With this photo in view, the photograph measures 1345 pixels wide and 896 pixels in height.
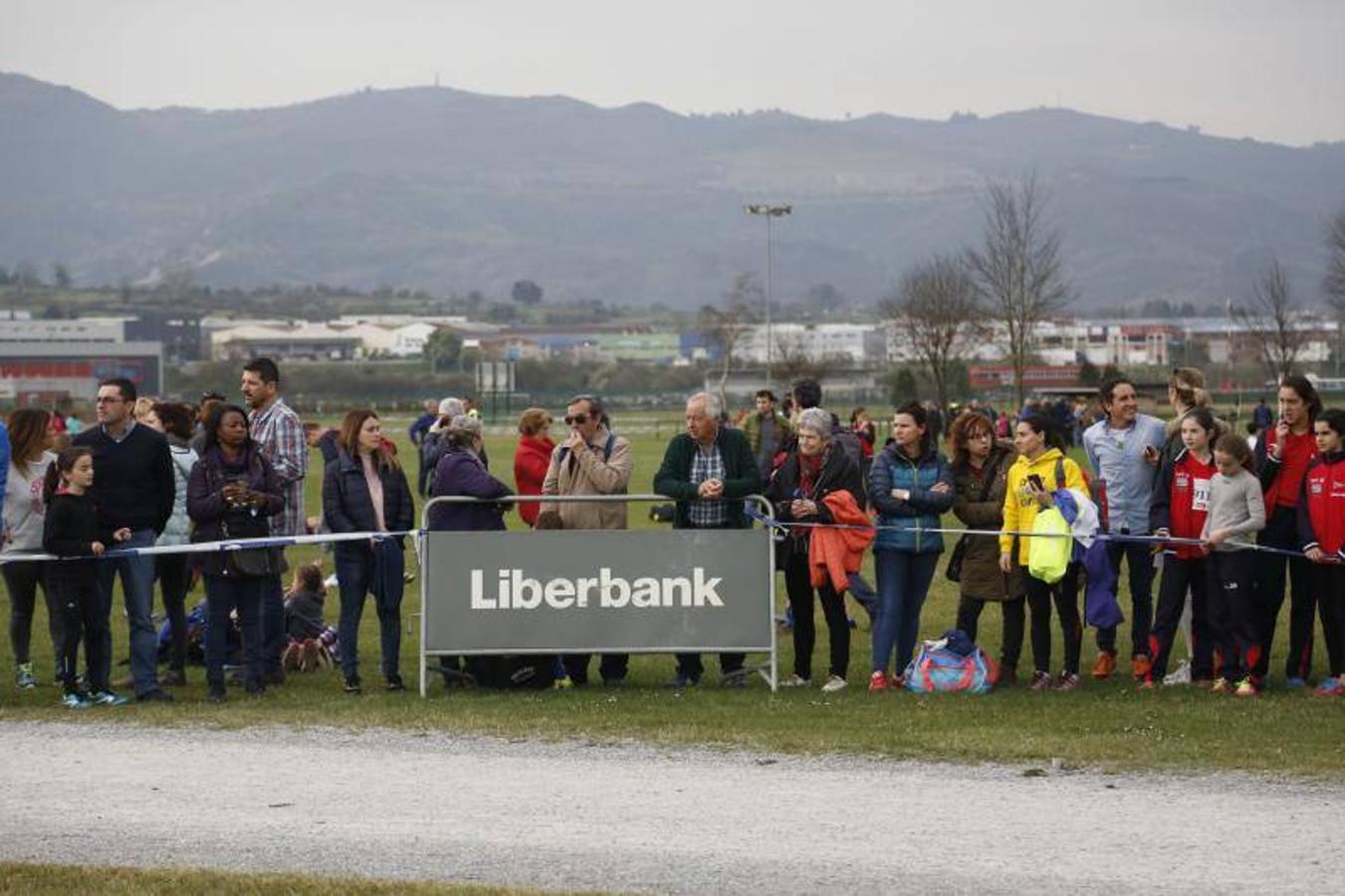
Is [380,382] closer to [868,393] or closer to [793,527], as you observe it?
[868,393]

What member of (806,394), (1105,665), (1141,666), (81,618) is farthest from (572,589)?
(806,394)

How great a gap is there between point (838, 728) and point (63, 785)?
4.44 m

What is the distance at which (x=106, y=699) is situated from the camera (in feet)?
46.9

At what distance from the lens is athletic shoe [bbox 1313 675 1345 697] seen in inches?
542

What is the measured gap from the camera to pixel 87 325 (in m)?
189

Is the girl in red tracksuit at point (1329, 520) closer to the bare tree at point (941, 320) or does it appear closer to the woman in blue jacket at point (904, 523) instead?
the woman in blue jacket at point (904, 523)

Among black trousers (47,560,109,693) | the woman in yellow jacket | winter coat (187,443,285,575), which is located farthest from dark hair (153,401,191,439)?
the woman in yellow jacket

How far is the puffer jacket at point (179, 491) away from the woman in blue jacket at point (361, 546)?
81.7 inches

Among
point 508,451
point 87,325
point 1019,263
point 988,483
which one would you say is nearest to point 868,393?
point 1019,263

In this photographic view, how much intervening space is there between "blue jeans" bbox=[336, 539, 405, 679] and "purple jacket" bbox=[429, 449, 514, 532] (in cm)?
42

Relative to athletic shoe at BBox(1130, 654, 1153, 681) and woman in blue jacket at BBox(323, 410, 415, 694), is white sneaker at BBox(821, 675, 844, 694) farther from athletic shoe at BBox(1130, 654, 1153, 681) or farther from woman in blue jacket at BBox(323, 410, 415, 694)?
woman in blue jacket at BBox(323, 410, 415, 694)

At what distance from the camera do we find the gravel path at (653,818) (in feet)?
30.1

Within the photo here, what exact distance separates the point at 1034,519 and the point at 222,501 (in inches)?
215

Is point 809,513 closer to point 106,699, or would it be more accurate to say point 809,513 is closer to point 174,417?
point 106,699
